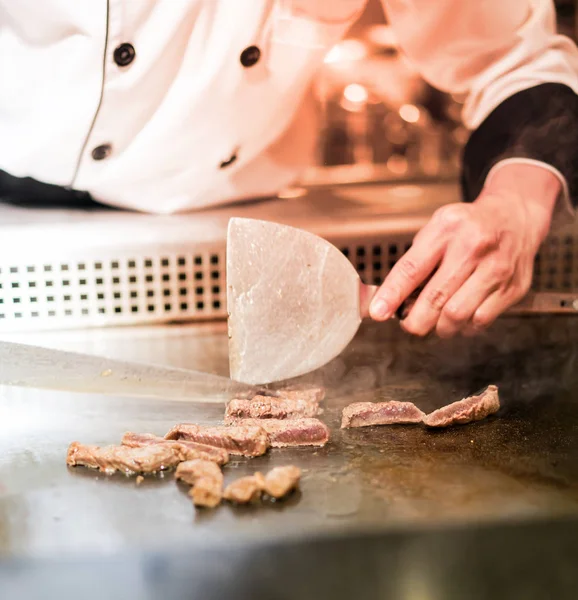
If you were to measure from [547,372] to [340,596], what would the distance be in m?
0.96

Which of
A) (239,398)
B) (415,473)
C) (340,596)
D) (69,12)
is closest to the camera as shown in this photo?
(340,596)

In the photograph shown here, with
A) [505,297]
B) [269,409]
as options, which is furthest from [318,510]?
[505,297]

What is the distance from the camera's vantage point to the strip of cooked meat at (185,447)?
1188mm

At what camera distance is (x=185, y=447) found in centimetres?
120

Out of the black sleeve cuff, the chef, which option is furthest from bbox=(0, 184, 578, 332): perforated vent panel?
the black sleeve cuff

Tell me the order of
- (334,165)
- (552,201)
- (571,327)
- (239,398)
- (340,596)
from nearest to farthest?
(340,596) < (239,398) < (552,201) < (571,327) < (334,165)

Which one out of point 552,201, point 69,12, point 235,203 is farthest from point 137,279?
point 552,201

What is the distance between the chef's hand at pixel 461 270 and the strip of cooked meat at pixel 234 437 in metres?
0.42

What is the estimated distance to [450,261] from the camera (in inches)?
61.9

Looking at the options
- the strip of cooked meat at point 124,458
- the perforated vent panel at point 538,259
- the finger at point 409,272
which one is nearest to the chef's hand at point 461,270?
the finger at point 409,272

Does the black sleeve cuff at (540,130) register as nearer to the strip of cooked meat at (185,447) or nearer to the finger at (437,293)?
the finger at (437,293)

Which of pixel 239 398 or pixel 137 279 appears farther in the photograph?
pixel 137 279

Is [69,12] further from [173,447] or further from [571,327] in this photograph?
[571,327]

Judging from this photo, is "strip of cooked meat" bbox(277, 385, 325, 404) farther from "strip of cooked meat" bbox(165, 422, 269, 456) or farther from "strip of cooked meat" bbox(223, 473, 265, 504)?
"strip of cooked meat" bbox(223, 473, 265, 504)
